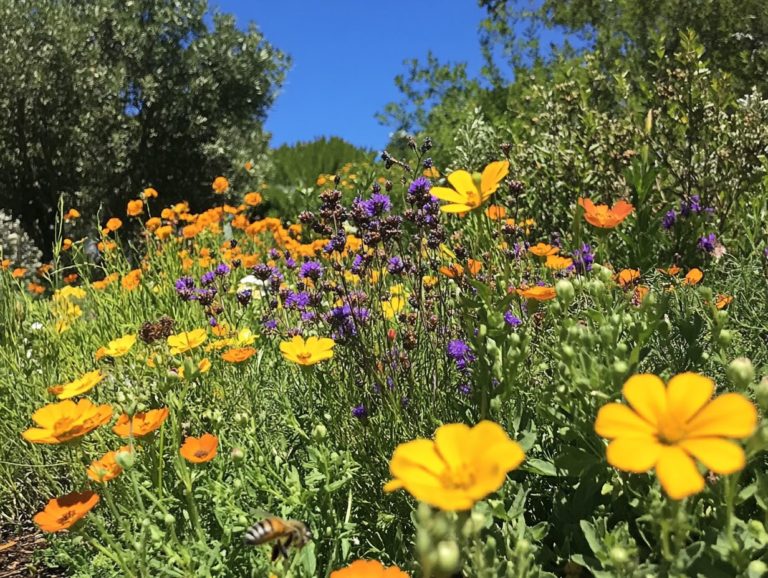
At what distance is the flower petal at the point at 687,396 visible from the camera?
92 cm

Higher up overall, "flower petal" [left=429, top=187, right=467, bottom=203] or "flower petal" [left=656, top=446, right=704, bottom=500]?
"flower petal" [left=429, top=187, right=467, bottom=203]

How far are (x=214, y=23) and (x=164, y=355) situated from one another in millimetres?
11409

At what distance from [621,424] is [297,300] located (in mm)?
1971

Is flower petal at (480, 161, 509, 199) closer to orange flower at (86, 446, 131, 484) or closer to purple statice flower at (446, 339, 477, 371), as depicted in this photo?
purple statice flower at (446, 339, 477, 371)

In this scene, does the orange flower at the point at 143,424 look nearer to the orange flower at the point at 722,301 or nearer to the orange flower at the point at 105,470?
the orange flower at the point at 105,470

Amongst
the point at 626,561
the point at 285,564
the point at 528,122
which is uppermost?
the point at 528,122

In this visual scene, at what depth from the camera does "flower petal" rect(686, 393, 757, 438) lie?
85 centimetres

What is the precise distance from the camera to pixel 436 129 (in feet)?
33.2

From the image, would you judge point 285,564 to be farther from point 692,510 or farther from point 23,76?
point 23,76

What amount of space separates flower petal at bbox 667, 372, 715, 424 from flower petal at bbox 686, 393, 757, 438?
0.01m

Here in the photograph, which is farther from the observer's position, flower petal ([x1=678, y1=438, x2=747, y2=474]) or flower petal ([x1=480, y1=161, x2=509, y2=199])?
flower petal ([x1=480, y1=161, x2=509, y2=199])

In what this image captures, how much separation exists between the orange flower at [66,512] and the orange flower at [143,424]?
0.56 feet

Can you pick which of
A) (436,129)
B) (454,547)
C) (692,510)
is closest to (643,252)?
(692,510)

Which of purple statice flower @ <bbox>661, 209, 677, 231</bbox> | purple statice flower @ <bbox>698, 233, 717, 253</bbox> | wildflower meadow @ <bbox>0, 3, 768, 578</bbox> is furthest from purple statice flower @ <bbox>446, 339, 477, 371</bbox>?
purple statice flower @ <bbox>661, 209, 677, 231</bbox>
